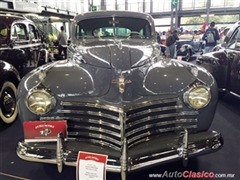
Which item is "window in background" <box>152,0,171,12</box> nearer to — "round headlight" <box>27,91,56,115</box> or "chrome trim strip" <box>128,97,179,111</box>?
"chrome trim strip" <box>128,97,179,111</box>

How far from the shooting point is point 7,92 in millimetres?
3363

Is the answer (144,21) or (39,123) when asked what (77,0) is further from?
(39,123)

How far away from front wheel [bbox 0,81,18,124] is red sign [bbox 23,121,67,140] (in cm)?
172

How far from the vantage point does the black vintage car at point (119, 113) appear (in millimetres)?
1690

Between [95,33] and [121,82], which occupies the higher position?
[95,33]

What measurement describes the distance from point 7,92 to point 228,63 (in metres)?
3.52

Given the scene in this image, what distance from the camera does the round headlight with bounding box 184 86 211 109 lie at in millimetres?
1874

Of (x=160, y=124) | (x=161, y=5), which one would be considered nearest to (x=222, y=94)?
(x=160, y=124)

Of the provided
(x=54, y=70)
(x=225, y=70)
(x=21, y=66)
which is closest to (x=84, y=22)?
(x=54, y=70)

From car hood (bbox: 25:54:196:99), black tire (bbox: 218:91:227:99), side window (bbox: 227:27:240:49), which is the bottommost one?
black tire (bbox: 218:91:227:99)

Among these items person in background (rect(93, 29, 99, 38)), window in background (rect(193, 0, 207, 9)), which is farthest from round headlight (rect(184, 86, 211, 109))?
window in background (rect(193, 0, 207, 9))

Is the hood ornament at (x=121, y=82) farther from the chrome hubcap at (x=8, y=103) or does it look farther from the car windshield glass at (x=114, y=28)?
the chrome hubcap at (x=8, y=103)

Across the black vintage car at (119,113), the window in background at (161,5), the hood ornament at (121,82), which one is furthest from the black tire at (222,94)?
the window in background at (161,5)

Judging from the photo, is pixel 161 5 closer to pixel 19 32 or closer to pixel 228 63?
pixel 19 32
